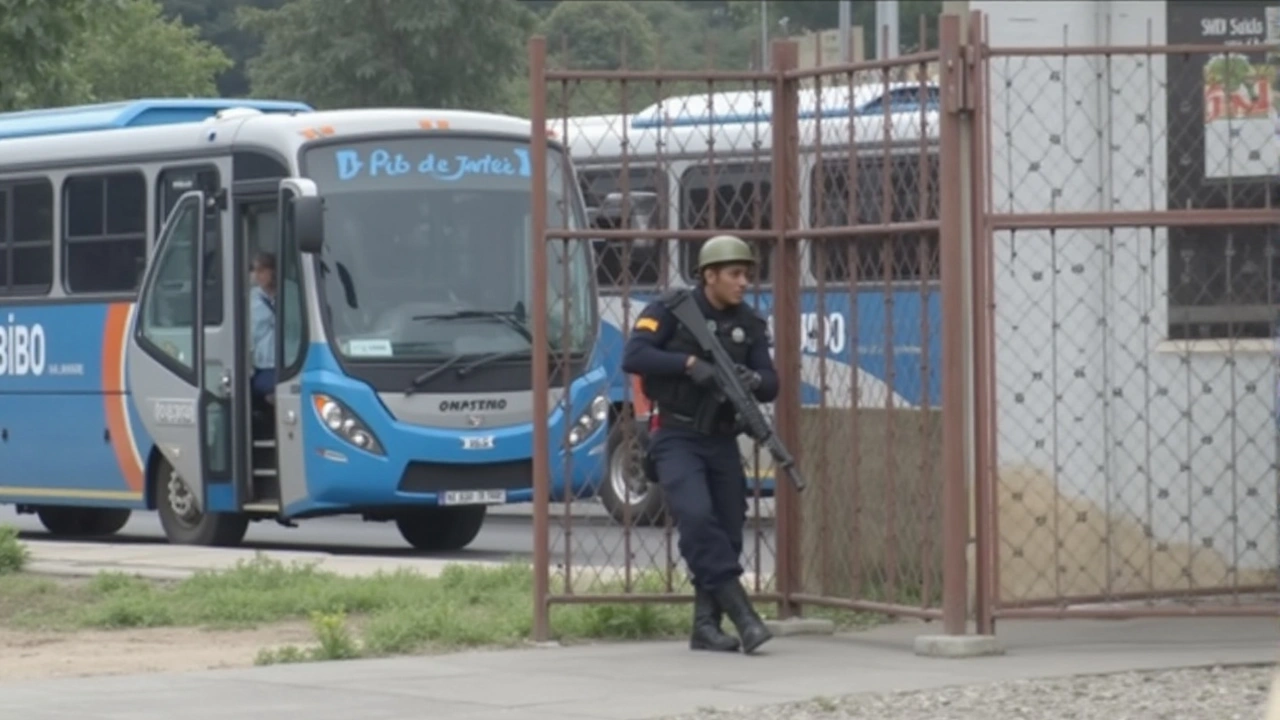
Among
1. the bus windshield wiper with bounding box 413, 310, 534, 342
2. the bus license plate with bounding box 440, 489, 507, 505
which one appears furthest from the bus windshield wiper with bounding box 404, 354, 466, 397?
the bus license plate with bounding box 440, 489, 507, 505

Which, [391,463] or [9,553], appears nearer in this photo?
[9,553]

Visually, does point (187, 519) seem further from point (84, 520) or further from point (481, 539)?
point (84, 520)

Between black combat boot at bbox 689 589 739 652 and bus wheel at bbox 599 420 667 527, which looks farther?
bus wheel at bbox 599 420 667 527

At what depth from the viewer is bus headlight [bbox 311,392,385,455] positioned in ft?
64.5

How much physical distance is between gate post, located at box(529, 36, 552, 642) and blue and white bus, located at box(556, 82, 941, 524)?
0.84 feet

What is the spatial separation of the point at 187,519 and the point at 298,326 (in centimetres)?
192

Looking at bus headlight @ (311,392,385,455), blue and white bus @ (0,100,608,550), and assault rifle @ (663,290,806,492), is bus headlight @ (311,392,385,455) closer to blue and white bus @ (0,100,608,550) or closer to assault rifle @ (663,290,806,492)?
blue and white bus @ (0,100,608,550)

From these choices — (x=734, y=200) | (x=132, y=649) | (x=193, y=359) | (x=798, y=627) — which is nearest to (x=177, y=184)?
(x=193, y=359)

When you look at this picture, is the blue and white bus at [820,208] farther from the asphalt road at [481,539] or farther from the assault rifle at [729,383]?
the assault rifle at [729,383]

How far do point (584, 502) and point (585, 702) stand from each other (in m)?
2.19

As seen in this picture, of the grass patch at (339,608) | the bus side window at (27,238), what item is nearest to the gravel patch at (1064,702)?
the grass patch at (339,608)

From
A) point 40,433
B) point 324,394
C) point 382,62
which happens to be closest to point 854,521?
point 324,394

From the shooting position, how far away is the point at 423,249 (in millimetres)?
20141

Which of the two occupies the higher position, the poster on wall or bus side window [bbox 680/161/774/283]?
the poster on wall
